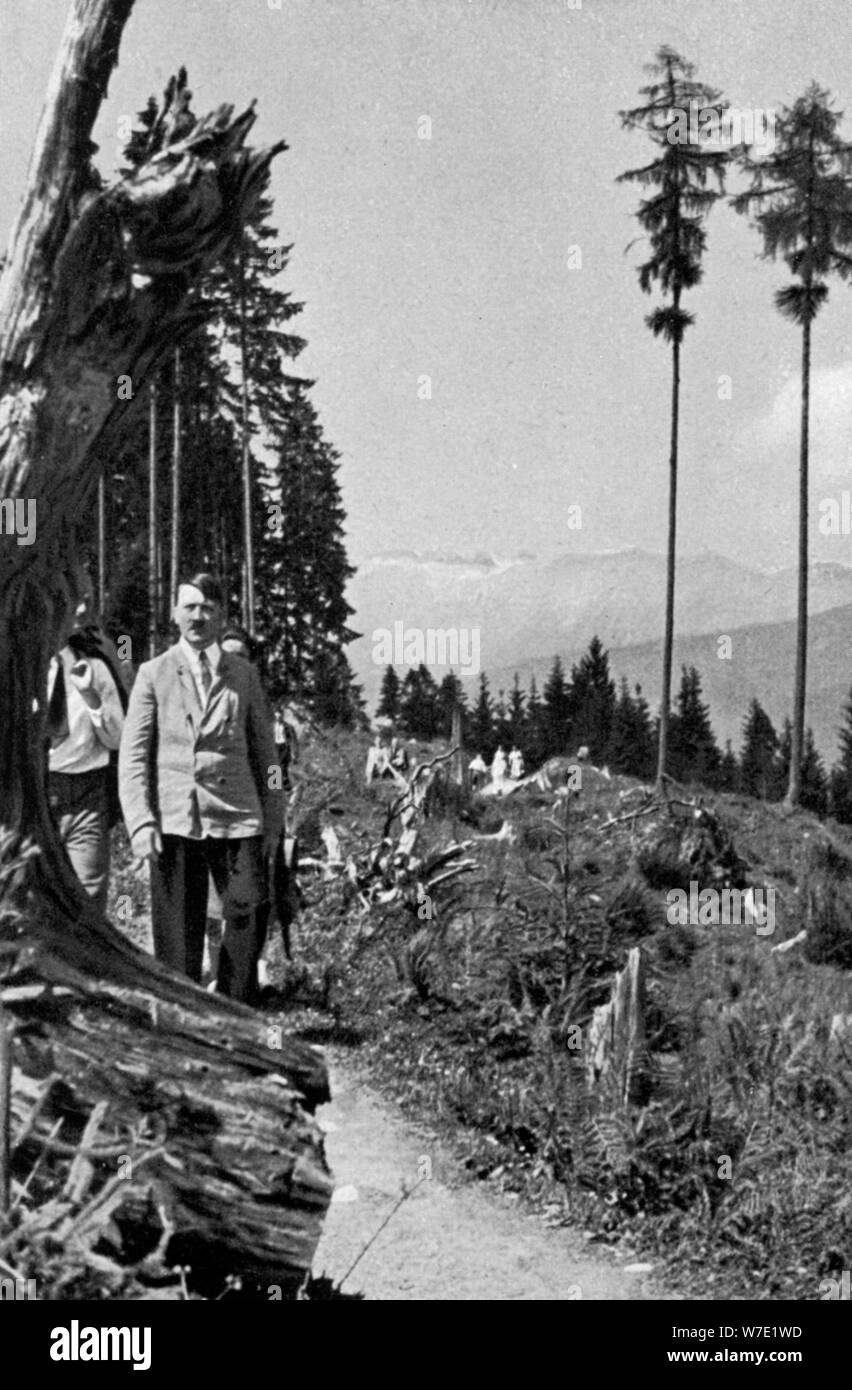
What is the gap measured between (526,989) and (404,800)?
5.79 ft

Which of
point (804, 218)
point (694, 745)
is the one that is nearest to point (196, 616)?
point (804, 218)

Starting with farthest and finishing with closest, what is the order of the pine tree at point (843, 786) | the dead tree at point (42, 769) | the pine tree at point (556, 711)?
the pine tree at point (843, 786) → the pine tree at point (556, 711) → the dead tree at point (42, 769)

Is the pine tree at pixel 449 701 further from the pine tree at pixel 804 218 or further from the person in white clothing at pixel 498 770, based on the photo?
the pine tree at pixel 804 218

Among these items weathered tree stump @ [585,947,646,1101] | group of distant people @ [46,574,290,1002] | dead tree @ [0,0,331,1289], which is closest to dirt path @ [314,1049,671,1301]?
dead tree @ [0,0,331,1289]

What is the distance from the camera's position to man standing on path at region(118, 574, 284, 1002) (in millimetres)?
5117

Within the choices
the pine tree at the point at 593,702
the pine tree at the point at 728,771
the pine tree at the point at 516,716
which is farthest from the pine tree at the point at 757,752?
the pine tree at the point at 516,716

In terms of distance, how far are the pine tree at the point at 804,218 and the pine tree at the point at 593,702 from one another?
0.92 m

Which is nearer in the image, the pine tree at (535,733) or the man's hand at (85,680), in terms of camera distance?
the man's hand at (85,680)

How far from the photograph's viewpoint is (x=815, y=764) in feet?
28.0

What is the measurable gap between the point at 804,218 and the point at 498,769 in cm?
290

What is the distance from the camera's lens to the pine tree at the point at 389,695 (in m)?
5.82

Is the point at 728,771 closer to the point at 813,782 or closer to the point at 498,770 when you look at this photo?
the point at 813,782

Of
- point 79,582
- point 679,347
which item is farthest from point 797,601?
point 79,582
